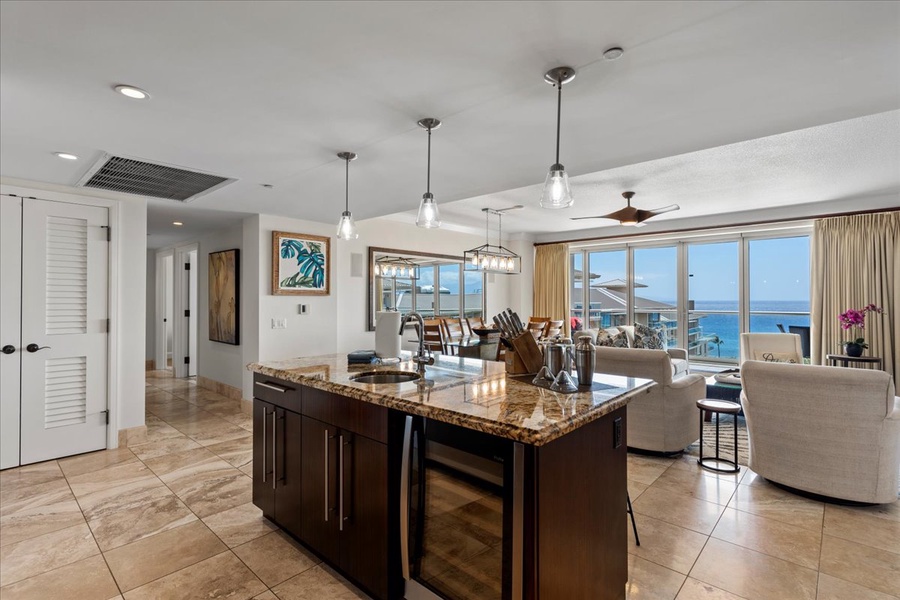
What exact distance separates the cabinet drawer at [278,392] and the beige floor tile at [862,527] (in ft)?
9.87

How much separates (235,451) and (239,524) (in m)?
1.36

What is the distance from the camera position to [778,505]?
276 cm

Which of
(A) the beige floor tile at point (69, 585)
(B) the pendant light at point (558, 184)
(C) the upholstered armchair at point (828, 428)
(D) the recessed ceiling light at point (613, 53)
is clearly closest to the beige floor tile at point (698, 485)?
(C) the upholstered armchair at point (828, 428)

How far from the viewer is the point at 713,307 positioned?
677 cm

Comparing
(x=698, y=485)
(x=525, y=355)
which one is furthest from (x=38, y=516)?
(x=698, y=485)

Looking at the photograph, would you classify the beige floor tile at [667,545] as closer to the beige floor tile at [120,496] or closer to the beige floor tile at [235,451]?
the beige floor tile at [235,451]

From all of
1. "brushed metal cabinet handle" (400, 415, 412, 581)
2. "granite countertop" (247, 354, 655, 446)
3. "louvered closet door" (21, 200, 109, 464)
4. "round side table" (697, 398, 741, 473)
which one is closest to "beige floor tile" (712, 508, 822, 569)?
"round side table" (697, 398, 741, 473)

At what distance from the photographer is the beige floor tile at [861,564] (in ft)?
6.56

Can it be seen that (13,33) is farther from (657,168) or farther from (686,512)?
(657,168)

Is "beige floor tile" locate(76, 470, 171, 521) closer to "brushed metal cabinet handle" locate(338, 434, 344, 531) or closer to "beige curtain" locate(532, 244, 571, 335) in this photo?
"brushed metal cabinet handle" locate(338, 434, 344, 531)

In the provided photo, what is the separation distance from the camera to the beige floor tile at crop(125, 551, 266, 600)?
6.35ft

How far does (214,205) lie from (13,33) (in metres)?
2.85

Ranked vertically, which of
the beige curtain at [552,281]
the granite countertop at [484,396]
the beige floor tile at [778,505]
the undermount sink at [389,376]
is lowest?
the beige floor tile at [778,505]

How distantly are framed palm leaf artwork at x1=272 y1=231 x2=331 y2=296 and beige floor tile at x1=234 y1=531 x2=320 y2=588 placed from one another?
9.80 ft
